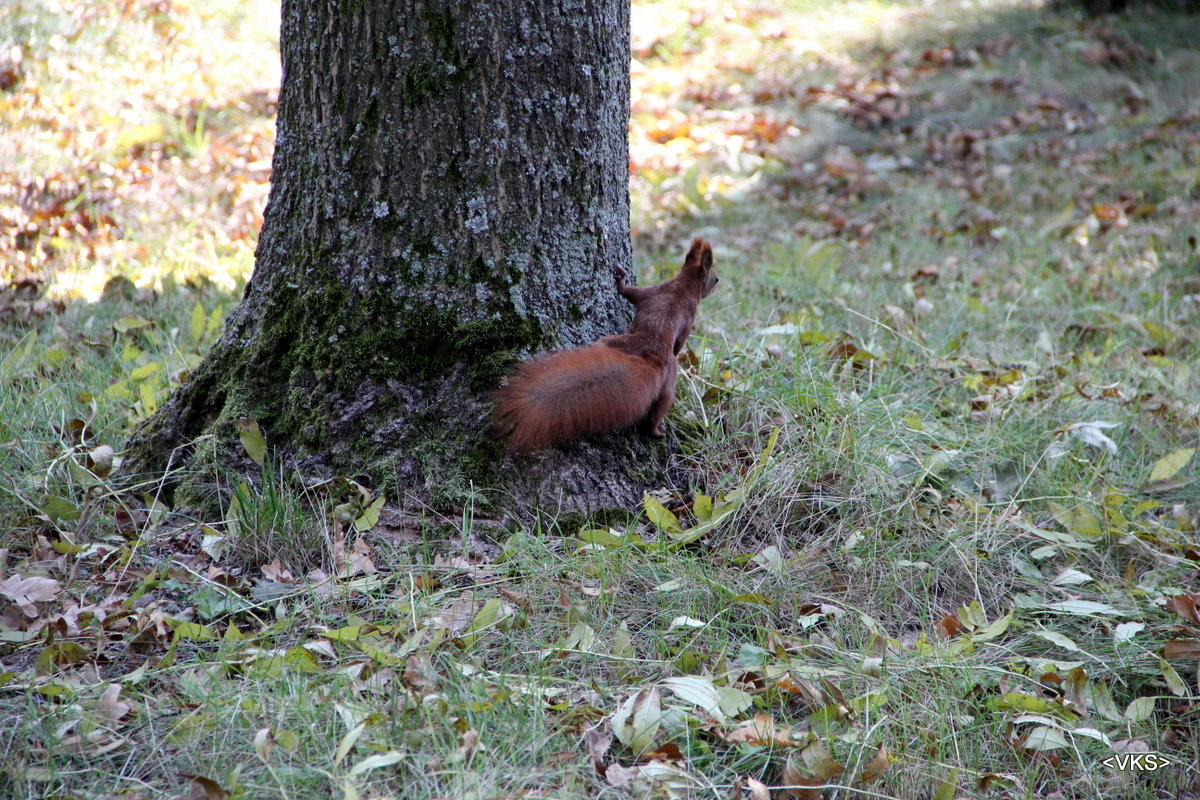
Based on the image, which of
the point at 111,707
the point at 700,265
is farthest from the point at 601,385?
the point at 111,707

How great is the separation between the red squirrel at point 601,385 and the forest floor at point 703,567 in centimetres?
28

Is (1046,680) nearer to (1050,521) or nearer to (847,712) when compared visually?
(847,712)

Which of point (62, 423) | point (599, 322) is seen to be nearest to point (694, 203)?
point (599, 322)

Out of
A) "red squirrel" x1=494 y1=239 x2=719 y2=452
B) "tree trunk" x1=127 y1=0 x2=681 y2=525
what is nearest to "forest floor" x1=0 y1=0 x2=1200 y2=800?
"tree trunk" x1=127 y1=0 x2=681 y2=525

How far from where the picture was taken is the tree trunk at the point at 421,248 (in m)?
2.49

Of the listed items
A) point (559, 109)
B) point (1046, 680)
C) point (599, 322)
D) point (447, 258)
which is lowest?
point (1046, 680)

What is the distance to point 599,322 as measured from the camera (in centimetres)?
281

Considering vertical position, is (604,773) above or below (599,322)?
below

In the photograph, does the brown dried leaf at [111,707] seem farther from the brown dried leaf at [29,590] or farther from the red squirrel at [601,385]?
the red squirrel at [601,385]

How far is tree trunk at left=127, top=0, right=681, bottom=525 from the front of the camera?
2.49 meters

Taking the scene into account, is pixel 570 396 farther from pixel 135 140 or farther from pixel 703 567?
pixel 135 140

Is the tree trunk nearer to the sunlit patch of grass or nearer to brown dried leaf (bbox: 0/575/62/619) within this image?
brown dried leaf (bbox: 0/575/62/619)

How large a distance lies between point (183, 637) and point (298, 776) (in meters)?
0.56

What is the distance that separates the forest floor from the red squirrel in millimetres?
280
